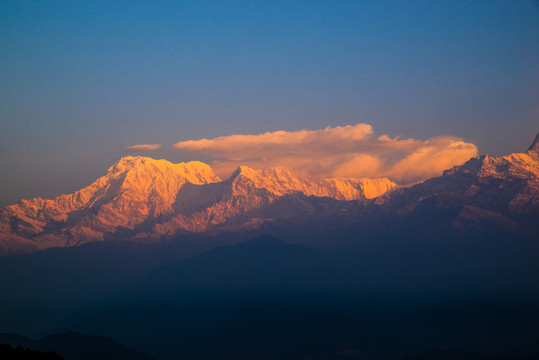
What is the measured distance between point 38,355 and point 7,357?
6811 mm

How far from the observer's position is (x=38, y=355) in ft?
445

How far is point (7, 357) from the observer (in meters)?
134
